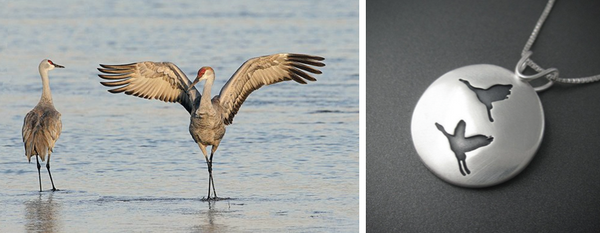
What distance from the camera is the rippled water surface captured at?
59.9 inches

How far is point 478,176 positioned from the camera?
4.62ft

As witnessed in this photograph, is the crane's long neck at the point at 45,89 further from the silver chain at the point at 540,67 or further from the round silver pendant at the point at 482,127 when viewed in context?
the silver chain at the point at 540,67

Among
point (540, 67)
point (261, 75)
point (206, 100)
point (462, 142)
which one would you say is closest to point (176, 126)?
point (206, 100)

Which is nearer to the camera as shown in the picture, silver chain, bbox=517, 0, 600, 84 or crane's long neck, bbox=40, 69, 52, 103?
silver chain, bbox=517, 0, 600, 84

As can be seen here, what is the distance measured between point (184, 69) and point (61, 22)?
0.31 metres

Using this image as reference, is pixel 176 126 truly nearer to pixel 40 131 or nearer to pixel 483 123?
pixel 40 131

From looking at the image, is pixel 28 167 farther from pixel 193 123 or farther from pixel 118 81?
pixel 193 123

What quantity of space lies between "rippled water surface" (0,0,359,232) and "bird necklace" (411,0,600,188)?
0.68 ft

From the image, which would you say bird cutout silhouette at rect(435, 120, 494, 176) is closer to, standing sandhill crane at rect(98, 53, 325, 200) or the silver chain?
the silver chain

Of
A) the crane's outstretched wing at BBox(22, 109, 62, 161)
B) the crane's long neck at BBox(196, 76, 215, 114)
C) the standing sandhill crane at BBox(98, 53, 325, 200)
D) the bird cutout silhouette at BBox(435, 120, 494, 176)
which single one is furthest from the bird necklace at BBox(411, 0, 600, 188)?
the crane's outstretched wing at BBox(22, 109, 62, 161)

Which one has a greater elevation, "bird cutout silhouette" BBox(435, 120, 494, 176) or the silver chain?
the silver chain

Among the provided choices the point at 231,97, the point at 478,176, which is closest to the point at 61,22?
the point at 231,97

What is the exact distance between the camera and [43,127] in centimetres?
153

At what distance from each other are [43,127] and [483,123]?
98 cm
